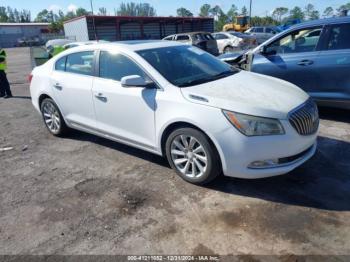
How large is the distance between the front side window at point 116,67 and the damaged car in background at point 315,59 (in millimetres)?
3038

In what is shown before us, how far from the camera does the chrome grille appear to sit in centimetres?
332

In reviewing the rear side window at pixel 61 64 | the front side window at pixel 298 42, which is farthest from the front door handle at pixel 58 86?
the front side window at pixel 298 42

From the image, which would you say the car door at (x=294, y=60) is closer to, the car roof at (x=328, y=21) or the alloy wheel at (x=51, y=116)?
the car roof at (x=328, y=21)

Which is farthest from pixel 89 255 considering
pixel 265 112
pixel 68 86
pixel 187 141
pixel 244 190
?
A: pixel 68 86

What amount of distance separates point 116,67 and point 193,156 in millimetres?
1651

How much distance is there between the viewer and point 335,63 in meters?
5.21

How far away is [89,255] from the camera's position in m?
2.73

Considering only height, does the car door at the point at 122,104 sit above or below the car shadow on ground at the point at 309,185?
above

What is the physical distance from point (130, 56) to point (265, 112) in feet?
6.19

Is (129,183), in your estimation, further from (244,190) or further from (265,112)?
(265,112)

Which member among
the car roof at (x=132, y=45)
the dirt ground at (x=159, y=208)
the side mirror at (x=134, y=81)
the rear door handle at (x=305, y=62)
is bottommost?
the dirt ground at (x=159, y=208)

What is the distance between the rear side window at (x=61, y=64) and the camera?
5.13 metres

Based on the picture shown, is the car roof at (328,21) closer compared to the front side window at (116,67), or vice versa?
the front side window at (116,67)

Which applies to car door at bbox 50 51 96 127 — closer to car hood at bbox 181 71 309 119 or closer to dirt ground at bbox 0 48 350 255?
dirt ground at bbox 0 48 350 255
